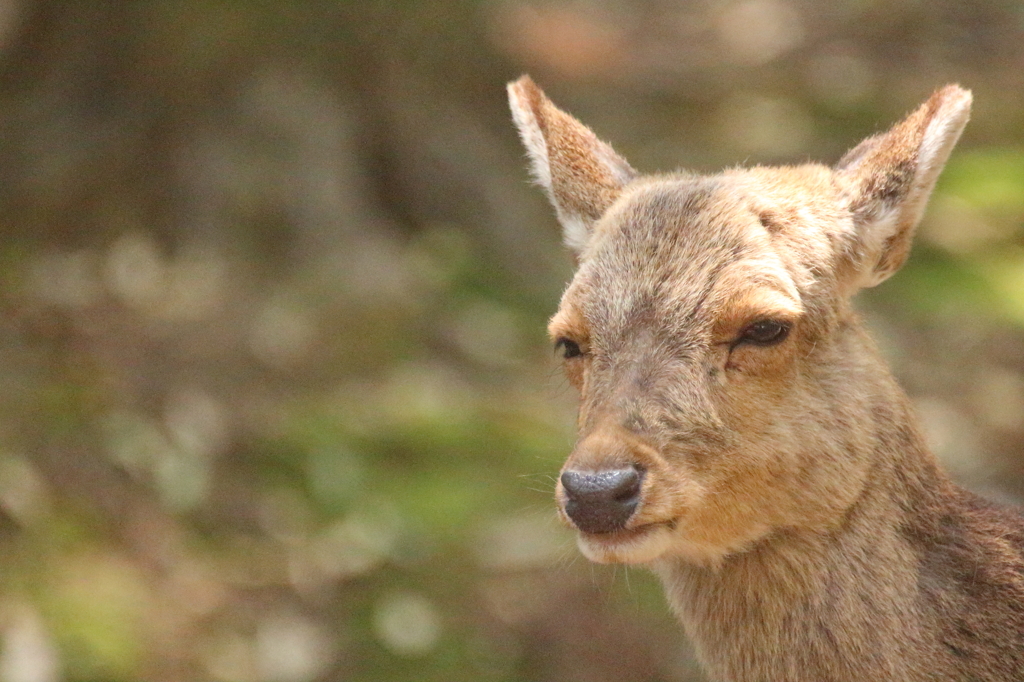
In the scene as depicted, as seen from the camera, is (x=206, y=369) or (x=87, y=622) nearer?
(x=87, y=622)

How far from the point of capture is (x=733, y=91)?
16.0 metres

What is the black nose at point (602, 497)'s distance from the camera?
405 centimetres

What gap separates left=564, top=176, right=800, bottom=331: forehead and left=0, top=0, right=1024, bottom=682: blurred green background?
3.09m

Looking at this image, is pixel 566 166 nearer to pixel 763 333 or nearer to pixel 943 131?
pixel 763 333

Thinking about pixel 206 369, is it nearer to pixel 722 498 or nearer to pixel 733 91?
pixel 722 498

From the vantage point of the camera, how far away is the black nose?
4051mm

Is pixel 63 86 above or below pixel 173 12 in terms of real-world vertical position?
below

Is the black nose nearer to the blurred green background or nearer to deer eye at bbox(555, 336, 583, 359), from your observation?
deer eye at bbox(555, 336, 583, 359)

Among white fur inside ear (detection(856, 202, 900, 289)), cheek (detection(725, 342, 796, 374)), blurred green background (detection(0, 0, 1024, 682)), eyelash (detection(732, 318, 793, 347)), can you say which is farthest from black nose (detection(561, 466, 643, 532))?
blurred green background (detection(0, 0, 1024, 682))

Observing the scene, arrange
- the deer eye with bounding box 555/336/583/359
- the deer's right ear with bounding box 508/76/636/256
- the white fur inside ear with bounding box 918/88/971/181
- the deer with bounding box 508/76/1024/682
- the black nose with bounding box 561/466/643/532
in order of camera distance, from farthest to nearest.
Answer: the deer's right ear with bounding box 508/76/636/256, the deer eye with bounding box 555/336/583/359, the white fur inside ear with bounding box 918/88/971/181, the deer with bounding box 508/76/1024/682, the black nose with bounding box 561/466/643/532

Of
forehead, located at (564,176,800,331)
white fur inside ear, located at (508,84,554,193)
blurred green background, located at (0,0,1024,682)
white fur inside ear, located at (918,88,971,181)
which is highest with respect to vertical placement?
white fur inside ear, located at (918,88,971,181)

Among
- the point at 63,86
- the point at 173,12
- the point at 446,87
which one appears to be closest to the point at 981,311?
the point at 446,87

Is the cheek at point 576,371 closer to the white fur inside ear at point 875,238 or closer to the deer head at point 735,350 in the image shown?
the deer head at point 735,350

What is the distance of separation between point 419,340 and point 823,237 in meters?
6.49
